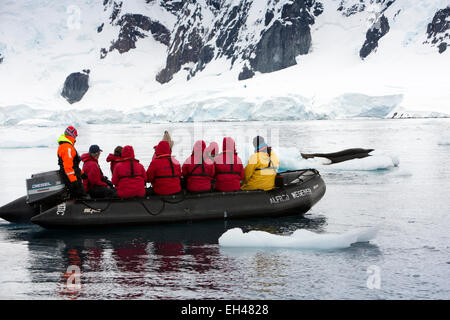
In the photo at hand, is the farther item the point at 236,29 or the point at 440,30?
the point at 236,29

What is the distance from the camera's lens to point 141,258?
641cm

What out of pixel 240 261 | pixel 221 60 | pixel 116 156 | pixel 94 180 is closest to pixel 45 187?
pixel 94 180

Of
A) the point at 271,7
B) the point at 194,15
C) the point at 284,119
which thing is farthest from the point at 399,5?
the point at 194,15

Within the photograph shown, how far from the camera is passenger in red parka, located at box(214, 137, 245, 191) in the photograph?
8.34 metres

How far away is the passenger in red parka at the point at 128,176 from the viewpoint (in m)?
7.90

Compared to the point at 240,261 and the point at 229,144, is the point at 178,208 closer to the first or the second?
the point at 229,144

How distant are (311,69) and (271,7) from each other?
81.9ft

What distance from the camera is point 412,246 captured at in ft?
22.3

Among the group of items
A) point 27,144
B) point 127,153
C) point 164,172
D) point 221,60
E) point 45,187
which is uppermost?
point 221,60

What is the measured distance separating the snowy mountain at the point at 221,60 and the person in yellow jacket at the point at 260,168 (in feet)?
155

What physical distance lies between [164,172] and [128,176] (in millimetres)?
555

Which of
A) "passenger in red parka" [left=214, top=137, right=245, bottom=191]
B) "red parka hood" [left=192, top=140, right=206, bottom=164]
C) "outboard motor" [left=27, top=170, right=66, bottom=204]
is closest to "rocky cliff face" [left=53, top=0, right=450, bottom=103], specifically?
"passenger in red parka" [left=214, top=137, right=245, bottom=191]

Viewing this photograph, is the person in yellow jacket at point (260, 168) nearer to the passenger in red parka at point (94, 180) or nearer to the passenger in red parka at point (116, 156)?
the passenger in red parka at point (116, 156)

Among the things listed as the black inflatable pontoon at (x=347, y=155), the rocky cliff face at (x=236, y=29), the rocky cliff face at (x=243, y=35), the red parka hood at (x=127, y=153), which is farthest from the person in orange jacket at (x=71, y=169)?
the rocky cliff face at (x=243, y=35)
